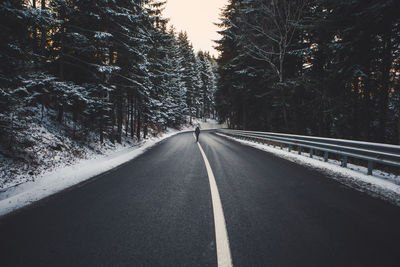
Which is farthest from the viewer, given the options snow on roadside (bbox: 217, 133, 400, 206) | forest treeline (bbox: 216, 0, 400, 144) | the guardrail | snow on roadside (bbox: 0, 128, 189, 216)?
forest treeline (bbox: 216, 0, 400, 144)

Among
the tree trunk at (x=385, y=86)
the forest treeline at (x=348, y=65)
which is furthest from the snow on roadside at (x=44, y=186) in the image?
the tree trunk at (x=385, y=86)

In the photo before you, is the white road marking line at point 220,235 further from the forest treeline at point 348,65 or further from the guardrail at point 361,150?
the forest treeline at point 348,65

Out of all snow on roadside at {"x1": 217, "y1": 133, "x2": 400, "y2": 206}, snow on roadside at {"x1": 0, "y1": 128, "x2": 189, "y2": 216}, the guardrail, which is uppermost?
the guardrail

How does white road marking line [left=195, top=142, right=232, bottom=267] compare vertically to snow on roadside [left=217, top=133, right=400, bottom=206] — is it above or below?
below

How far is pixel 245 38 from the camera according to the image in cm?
1689

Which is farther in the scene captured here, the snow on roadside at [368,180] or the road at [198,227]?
the snow on roadside at [368,180]

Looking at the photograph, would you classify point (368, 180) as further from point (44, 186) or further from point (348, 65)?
point (44, 186)

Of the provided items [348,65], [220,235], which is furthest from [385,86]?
[220,235]

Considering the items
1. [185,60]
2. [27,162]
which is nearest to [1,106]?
[27,162]

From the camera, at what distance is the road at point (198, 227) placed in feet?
6.87

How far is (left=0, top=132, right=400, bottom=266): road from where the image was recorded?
2.09 meters

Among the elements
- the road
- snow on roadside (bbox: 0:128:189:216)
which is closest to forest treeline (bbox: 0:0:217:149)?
snow on roadside (bbox: 0:128:189:216)

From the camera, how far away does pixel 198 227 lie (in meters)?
2.73

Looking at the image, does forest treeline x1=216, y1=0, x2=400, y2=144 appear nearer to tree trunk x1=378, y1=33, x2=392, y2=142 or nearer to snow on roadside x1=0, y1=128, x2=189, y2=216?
tree trunk x1=378, y1=33, x2=392, y2=142
